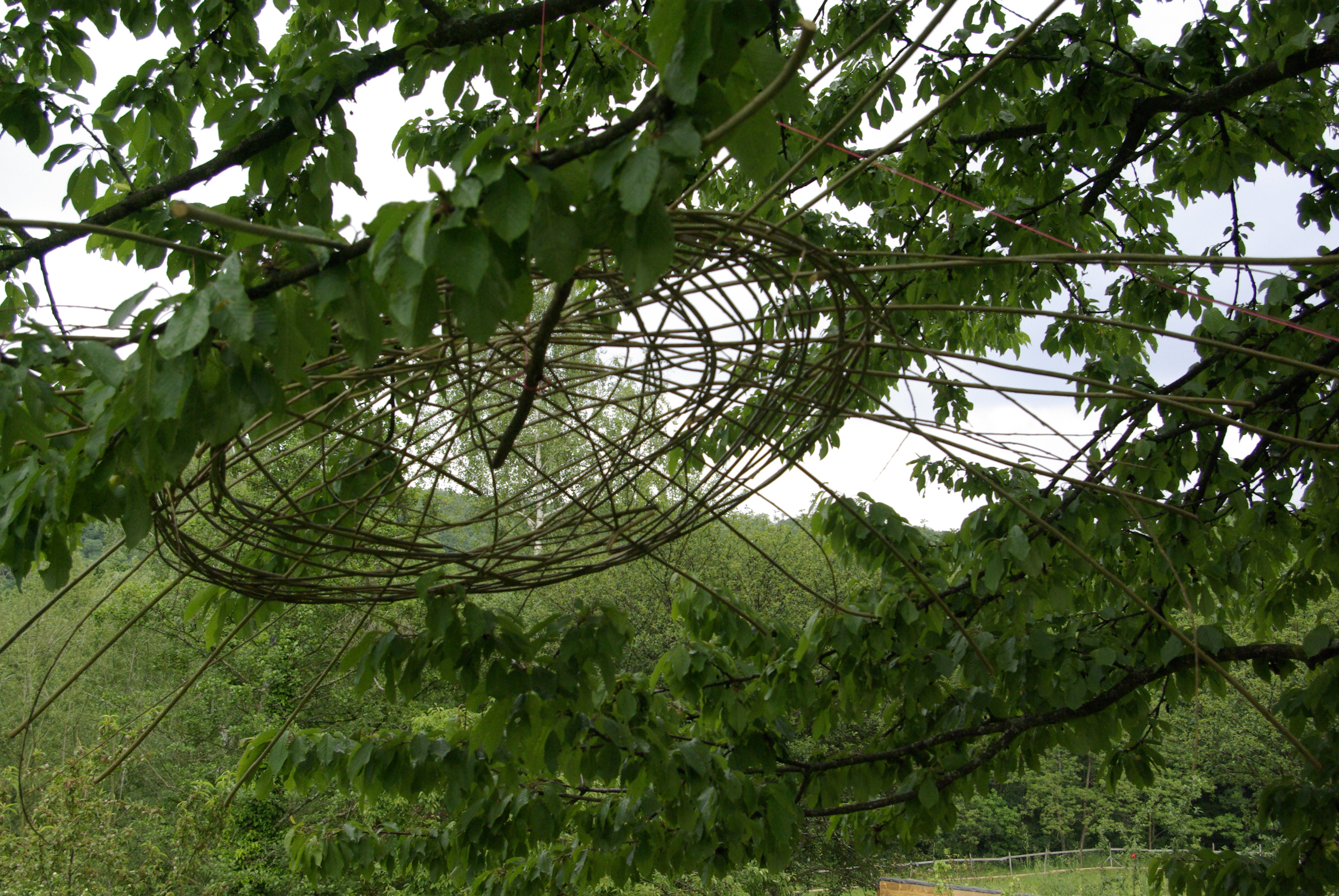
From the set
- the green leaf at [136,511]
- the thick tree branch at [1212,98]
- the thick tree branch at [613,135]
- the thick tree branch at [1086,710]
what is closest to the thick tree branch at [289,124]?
the green leaf at [136,511]

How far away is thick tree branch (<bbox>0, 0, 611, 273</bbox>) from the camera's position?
185cm

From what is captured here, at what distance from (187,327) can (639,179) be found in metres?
0.45

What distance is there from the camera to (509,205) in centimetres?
73

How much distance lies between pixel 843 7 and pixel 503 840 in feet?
11.0

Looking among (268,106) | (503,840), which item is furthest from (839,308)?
(503,840)

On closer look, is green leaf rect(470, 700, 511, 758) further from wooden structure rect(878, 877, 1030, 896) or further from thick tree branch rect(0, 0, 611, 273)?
wooden structure rect(878, 877, 1030, 896)

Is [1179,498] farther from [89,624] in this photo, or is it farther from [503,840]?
[89,624]

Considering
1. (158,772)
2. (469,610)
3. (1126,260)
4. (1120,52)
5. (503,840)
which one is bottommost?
(158,772)

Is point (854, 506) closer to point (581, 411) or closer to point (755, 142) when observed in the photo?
point (581, 411)

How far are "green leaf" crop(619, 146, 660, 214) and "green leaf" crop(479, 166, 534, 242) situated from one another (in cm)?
9

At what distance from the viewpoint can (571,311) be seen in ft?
3.90

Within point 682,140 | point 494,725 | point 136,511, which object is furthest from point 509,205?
point 494,725

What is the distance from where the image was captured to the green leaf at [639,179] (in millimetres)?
686

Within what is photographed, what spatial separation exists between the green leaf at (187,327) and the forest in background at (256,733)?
568 centimetres
